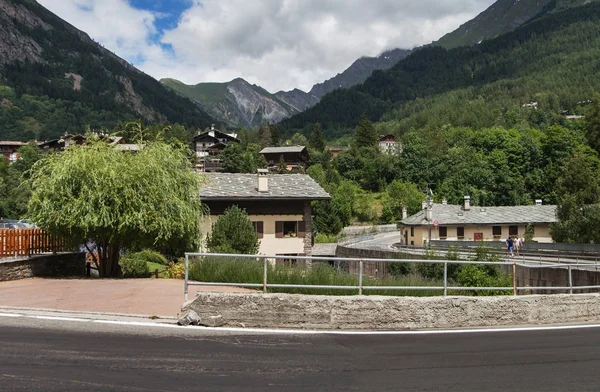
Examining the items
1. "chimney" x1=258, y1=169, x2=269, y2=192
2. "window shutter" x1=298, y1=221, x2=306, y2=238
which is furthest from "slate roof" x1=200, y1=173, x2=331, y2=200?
"window shutter" x1=298, y1=221, x2=306, y2=238

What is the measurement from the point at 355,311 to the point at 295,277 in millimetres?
2199

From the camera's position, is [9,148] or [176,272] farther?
[9,148]

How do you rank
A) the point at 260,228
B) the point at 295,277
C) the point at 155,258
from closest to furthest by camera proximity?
the point at 295,277
the point at 155,258
the point at 260,228

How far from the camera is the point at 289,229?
39438 mm

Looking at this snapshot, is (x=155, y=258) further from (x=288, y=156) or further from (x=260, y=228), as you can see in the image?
(x=288, y=156)

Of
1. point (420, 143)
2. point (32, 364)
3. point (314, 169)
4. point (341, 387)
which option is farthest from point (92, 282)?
point (420, 143)

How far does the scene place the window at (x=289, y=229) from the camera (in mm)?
39031

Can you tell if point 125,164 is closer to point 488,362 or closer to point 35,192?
point 35,192

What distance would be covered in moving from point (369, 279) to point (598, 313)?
198 inches

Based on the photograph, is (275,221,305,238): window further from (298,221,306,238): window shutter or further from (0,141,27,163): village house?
(0,141,27,163): village house

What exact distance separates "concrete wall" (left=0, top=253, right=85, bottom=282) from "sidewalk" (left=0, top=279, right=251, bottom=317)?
0.55 m

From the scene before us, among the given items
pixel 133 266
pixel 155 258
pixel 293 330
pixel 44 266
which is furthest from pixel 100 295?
pixel 155 258

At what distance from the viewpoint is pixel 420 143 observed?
142 m

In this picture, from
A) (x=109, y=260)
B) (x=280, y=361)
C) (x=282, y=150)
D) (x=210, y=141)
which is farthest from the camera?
(x=210, y=141)
